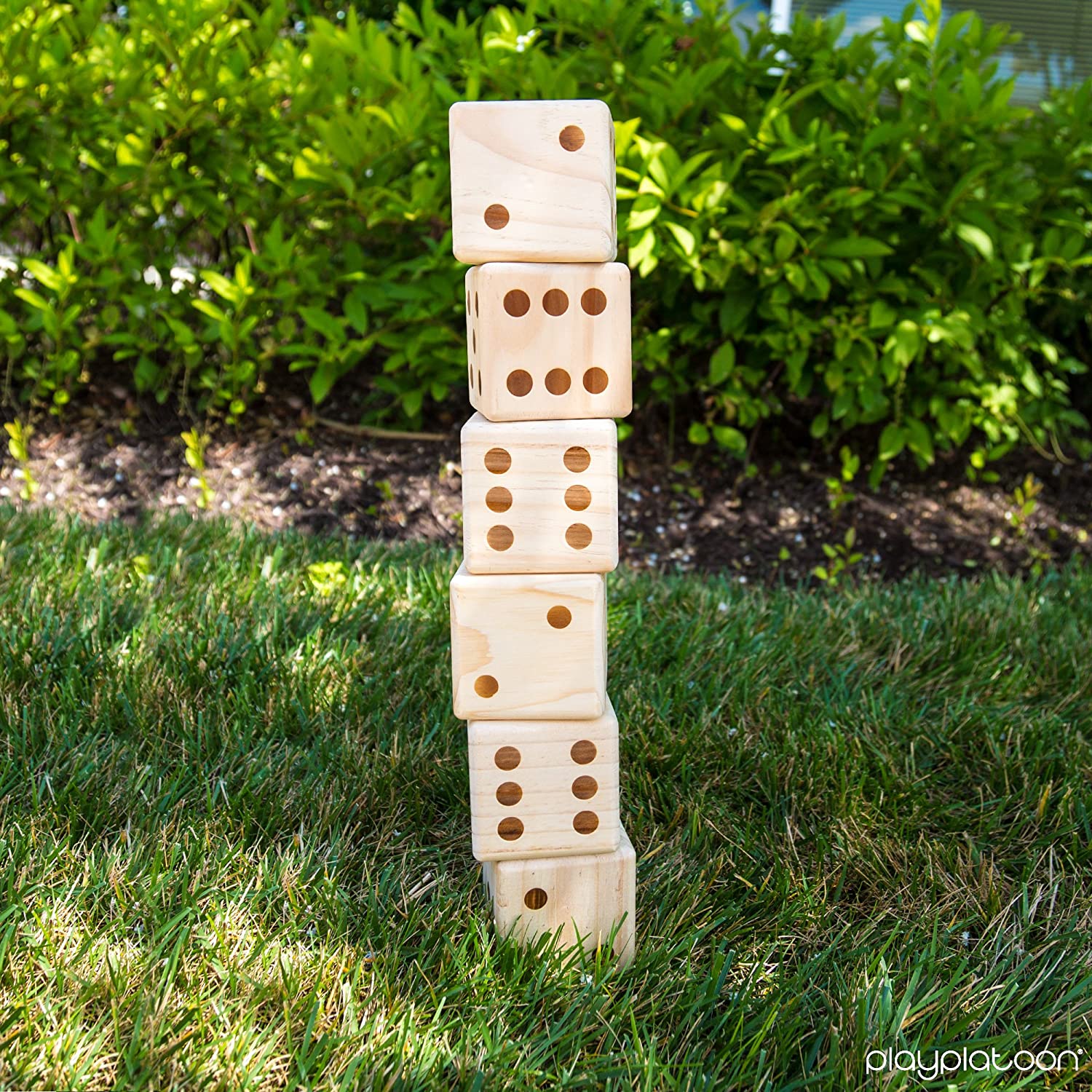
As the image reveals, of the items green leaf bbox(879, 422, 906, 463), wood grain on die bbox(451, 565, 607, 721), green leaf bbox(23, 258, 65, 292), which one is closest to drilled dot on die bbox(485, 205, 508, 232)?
wood grain on die bbox(451, 565, 607, 721)

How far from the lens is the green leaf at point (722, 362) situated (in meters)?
3.51

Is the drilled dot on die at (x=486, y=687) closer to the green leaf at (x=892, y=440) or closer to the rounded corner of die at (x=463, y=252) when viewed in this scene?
the rounded corner of die at (x=463, y=252)

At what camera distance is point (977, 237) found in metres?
3.23

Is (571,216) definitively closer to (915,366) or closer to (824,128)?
(824,128)

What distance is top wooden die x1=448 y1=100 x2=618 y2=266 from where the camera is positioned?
1.41 m

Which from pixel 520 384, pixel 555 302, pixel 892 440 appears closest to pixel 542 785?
pixel 520 384

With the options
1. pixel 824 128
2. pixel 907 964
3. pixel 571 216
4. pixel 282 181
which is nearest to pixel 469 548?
pixel 571 216

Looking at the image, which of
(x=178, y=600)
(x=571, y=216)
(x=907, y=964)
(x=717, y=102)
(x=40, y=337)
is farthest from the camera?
(x=40, y=337)

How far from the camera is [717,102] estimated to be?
3436 mm

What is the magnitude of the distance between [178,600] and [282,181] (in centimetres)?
169

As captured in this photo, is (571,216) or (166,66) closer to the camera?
(571,216)

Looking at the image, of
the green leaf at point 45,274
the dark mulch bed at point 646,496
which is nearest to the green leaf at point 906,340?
the dark mulch bed at point 646,496

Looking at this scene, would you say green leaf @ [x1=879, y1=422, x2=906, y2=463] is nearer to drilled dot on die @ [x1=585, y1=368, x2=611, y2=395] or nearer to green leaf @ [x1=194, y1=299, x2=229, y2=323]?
green leaf @ [x1=194, y1=299, x2=229, y2=323]

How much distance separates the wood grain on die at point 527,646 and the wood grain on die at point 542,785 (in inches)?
1.0
